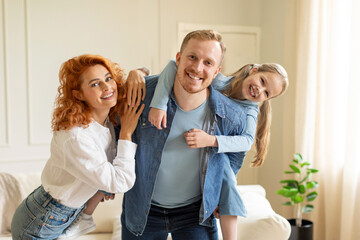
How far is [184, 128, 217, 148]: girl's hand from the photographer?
150cm

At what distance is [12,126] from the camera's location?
12.3 ft

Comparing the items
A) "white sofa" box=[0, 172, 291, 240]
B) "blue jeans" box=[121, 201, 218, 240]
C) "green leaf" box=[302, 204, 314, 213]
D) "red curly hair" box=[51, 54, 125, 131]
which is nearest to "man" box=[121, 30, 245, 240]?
"blue jeans" box=[121, 201, 218, 240]

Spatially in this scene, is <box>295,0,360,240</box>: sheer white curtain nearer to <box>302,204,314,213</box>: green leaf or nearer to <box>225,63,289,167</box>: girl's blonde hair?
<box>302,204,314,213</box>: green leaf

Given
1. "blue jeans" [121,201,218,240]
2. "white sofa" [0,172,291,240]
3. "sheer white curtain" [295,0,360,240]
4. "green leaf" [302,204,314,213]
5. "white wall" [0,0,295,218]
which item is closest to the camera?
"blue jeans" [121,201,218,240]

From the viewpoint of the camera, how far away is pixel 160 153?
1.57m

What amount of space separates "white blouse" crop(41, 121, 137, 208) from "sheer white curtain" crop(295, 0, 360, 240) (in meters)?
2.13

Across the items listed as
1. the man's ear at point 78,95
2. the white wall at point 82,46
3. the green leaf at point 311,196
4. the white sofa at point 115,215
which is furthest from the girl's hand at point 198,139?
the white wall at point 82,46

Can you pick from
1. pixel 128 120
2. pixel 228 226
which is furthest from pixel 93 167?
pixel 228 226

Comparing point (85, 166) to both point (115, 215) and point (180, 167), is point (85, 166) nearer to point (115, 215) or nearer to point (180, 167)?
point (180, 167)

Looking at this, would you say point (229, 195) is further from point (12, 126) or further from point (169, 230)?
point (12, 126)

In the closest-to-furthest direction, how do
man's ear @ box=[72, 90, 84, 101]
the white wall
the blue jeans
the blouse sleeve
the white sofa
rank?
the blouse sleeve → man's ear @ box=[72, 90, 84, 101] → the blue jeans → the white sofa → the white wall

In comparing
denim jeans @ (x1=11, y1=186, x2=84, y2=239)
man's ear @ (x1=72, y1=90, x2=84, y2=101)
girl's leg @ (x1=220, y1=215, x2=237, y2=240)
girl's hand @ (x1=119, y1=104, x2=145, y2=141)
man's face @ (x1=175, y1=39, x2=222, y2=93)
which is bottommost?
girl's leg @ (x1=220, y1=215, x2=237, y2=240)

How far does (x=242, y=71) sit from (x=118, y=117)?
0.58 m

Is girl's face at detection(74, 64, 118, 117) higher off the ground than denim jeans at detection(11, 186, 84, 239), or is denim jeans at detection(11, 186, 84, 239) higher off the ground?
girl's face at detection(74, 64, 118, 117)
